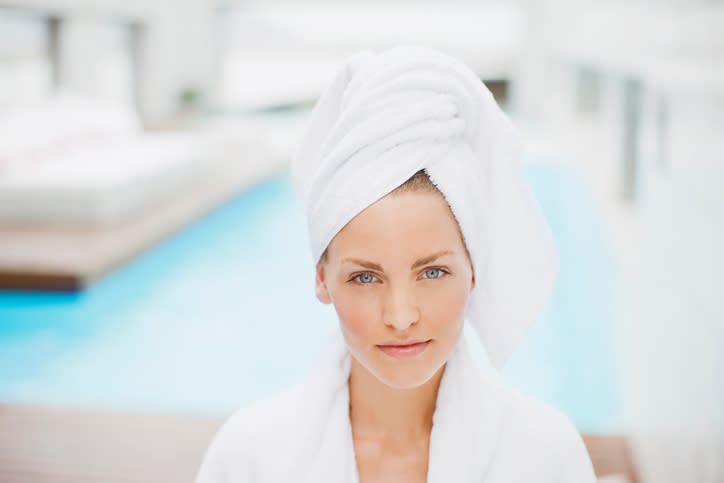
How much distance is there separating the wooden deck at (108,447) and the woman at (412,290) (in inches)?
38.8

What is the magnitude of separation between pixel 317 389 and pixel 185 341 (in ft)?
10.5

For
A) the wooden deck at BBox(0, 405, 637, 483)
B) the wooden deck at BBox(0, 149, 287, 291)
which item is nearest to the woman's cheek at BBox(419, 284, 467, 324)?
the wooden deck at BBox(0, 405, 637, 483)

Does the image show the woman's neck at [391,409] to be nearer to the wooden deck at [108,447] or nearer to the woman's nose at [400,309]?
the woman's nose at [400,309]

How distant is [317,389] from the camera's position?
3.84 ft

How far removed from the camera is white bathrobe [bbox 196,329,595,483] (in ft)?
3.65

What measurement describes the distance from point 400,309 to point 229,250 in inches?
212

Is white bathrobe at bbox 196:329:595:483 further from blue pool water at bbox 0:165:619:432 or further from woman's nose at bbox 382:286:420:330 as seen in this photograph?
blue pool water at bbox 0:165:619:432

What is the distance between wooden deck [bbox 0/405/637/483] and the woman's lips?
118 cm

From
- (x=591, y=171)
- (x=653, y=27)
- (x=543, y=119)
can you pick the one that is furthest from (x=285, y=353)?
(x=543, y=119)

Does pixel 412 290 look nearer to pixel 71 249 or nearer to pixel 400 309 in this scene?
pixel 400 309

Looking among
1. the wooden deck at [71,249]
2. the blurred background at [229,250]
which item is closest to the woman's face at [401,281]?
the blurred background at [229,250]

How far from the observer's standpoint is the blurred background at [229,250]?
191 cm

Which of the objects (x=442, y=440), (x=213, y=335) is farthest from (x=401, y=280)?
(x=213, y=335)

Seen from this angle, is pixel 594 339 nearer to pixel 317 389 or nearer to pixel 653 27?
pixel 653 27
